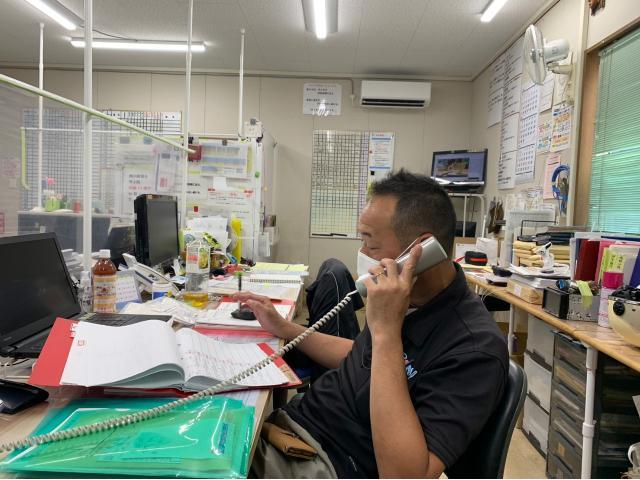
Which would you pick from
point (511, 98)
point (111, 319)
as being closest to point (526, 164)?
point (511, 98)

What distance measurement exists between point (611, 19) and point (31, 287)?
323 cm

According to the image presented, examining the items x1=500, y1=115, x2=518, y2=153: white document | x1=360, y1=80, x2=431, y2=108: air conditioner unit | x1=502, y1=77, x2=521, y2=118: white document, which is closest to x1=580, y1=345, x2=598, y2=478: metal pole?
x1=500, y1=115, x2=518, y2=153: white document

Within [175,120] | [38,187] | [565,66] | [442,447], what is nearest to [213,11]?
[175,120]

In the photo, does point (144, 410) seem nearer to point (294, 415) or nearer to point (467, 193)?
point (294, 415)

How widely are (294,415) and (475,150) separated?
14.7 ft

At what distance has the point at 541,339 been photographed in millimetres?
2244

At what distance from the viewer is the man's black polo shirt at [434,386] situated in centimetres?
79

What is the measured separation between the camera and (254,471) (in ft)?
3.07

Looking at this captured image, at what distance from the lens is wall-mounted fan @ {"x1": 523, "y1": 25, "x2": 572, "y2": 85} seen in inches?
111

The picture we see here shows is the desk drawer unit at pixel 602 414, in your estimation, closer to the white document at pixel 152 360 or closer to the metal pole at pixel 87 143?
the white document at pixel 152 360

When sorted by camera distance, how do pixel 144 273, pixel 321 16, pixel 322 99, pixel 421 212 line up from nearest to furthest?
1. pixel 421 212
2. pixel 144 273
3. pixel 321 16
4. pixel 322 99

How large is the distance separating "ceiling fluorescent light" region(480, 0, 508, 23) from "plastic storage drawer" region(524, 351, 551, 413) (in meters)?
2.55

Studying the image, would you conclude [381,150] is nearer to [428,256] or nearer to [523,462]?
[523,462]

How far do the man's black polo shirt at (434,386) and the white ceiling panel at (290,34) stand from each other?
319cm
